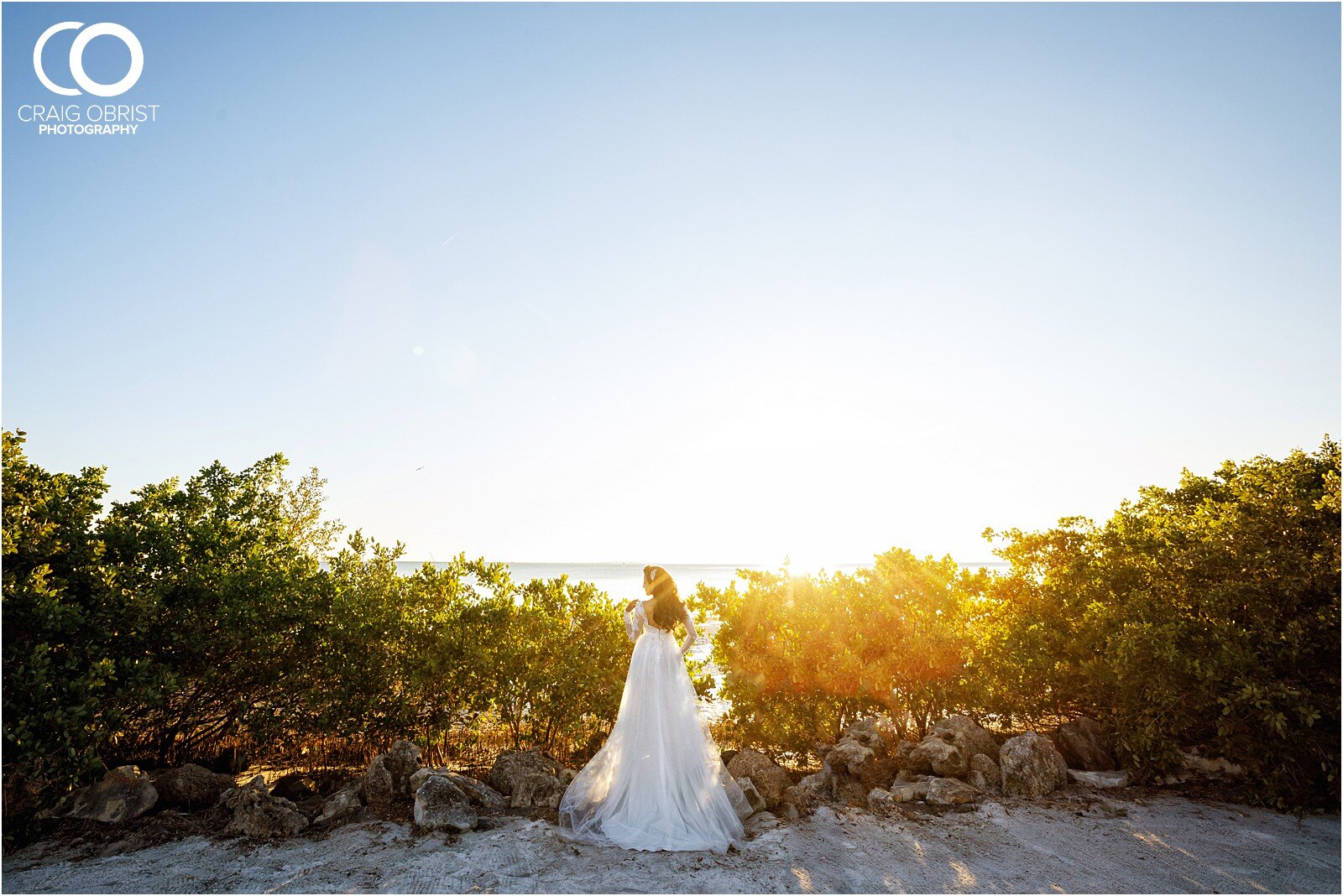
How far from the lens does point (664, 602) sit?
844 centimetres

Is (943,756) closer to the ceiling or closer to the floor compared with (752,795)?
closer to the ceiling

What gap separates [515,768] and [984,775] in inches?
260

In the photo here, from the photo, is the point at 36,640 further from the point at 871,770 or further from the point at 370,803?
the point at 871,770

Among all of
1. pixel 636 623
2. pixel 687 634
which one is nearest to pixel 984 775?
pixel 687 634

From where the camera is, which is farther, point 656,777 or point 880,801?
point 880,801

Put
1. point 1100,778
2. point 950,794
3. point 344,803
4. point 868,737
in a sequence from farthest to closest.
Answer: point 868,737 < point 1100,778 < point 950,794 < point 344,803

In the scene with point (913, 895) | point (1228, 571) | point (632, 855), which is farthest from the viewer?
point (1228, 571)

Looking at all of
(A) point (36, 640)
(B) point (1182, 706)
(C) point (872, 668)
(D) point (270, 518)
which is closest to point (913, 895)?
(C) point (872, 668)

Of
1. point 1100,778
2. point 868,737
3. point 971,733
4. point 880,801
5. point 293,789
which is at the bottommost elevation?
point 293,789

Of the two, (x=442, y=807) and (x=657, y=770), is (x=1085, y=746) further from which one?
(x=442, y=807)

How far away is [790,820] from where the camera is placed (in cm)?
775

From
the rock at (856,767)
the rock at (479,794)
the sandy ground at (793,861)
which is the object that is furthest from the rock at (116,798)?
the rock at (856,767)

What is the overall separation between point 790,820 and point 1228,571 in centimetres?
688

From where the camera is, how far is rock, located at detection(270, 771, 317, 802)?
867 centimetres
